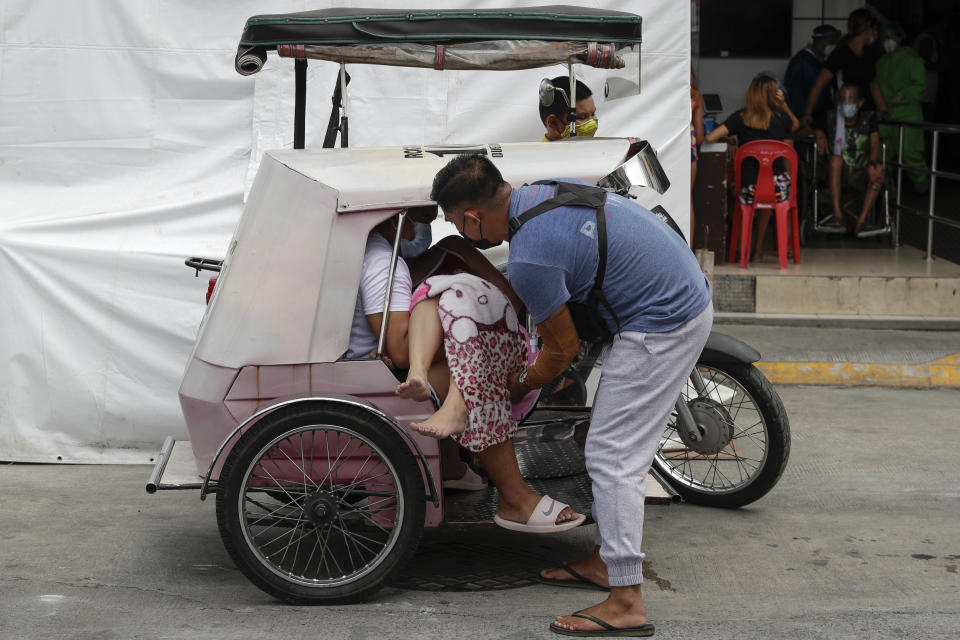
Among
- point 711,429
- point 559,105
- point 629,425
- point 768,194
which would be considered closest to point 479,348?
point 629,425

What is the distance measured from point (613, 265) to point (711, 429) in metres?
1.62

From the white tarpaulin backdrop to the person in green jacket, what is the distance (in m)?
5.59

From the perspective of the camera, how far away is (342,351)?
14.4ft

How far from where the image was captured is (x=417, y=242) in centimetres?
481

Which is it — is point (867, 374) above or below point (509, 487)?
below

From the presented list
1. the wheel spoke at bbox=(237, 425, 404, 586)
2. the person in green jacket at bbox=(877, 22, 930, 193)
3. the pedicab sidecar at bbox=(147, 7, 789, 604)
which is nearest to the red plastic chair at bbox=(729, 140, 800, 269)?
the person in green jacket at bbox=(877, 22, 930, 193)

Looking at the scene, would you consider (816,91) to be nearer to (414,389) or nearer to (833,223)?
(833,223)

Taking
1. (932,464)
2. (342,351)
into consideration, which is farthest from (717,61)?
(342,351)

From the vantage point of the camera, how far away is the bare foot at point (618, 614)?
405cm

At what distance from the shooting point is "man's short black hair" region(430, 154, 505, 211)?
3.97 m

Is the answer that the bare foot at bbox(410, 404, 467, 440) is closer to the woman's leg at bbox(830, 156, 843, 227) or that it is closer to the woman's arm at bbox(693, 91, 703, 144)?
the woman's arm at bbox(693, 91, 703, 144)

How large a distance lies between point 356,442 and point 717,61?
9206 mm

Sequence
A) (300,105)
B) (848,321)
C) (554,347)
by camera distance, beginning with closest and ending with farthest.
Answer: (554,347) → (300,105) → (848,321)

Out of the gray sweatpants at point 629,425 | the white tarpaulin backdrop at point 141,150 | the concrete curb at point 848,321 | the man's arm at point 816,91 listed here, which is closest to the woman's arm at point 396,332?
the gray sweatpants at point 629,425
